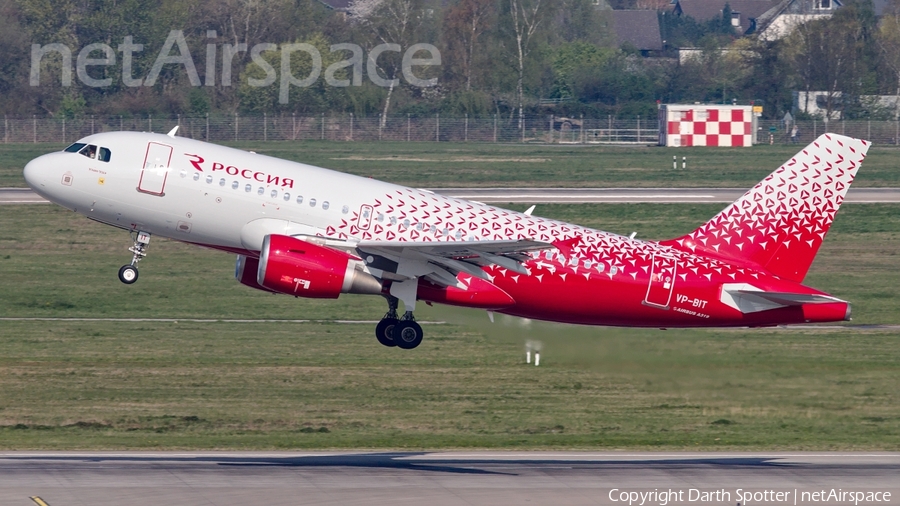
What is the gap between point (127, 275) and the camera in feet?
133

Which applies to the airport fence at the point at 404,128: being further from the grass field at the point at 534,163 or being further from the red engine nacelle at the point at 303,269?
the red engine nacelle at the point at 303,269

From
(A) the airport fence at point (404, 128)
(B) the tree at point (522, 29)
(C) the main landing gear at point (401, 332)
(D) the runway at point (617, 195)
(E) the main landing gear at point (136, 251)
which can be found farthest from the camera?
(B) the tree at point (522, 29)

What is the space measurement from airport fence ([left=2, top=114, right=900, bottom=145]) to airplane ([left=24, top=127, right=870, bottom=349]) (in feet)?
302

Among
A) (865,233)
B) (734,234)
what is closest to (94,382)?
(734,234)

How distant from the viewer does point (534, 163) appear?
392ft

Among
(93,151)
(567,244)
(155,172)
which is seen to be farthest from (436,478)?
(93,151)

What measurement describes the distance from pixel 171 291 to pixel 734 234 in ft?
130

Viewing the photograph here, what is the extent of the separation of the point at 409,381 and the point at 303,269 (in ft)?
62.6

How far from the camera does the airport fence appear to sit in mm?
130250

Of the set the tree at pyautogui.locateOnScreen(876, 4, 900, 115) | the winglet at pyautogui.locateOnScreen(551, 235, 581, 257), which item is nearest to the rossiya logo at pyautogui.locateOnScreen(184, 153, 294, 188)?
the winglet at pyautogui.locateOnScreen(551, 235, 581, 257)

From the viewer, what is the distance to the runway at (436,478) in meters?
35.8

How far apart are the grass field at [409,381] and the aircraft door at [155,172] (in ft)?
40.0

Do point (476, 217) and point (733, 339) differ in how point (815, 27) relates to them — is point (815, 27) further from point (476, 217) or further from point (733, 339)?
point (476, 217)

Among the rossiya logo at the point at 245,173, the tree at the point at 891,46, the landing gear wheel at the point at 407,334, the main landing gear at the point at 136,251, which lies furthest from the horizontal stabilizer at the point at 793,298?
the tree at the point at 891,46
